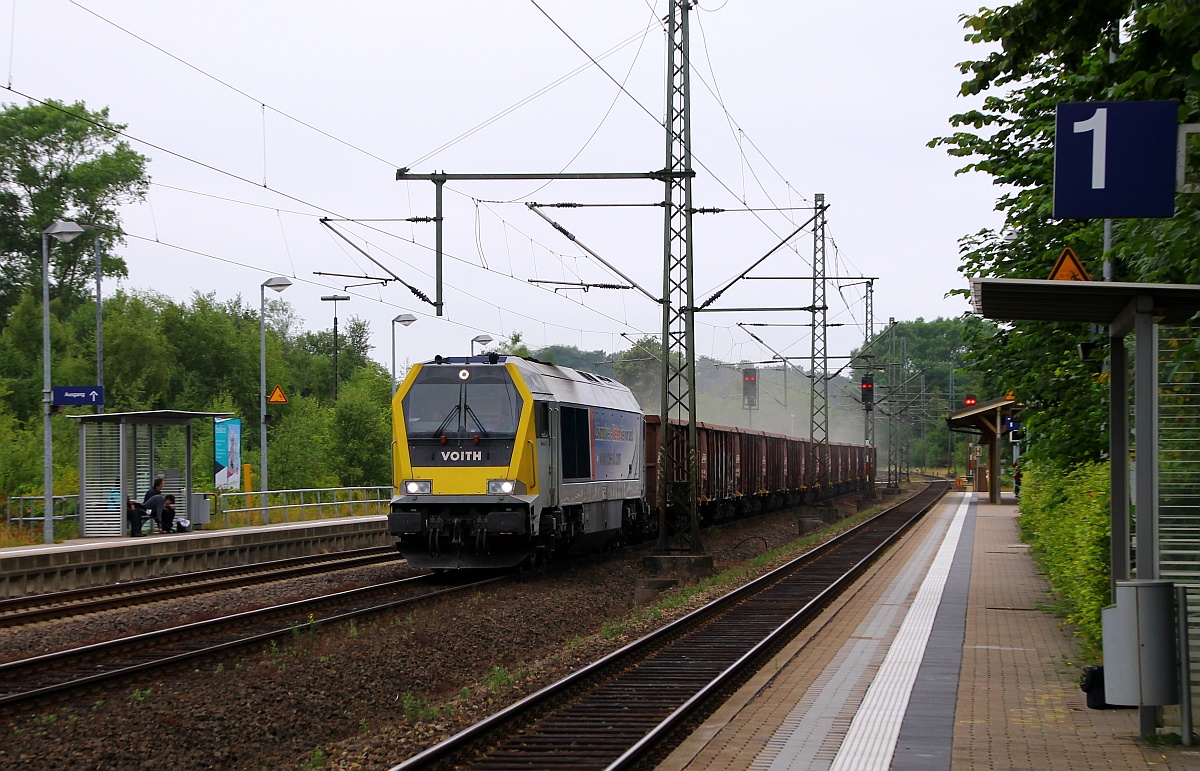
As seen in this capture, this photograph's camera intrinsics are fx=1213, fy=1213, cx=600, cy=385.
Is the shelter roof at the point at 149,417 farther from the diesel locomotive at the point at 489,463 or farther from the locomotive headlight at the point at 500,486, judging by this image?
the locomotive headlight at the point at 500,486

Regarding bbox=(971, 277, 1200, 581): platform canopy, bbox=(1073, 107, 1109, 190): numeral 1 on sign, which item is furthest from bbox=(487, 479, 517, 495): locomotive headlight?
bbox=(1073, 107, 1109, 190): numeral 1 on sign

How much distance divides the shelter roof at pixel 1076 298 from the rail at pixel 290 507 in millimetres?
20384

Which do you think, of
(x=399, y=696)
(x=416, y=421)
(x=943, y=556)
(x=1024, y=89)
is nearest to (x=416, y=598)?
(x=416, y=421)

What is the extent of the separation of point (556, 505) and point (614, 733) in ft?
32.3

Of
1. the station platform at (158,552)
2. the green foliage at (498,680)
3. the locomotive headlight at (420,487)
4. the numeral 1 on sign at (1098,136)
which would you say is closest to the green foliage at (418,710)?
the green foliage at (498,680)

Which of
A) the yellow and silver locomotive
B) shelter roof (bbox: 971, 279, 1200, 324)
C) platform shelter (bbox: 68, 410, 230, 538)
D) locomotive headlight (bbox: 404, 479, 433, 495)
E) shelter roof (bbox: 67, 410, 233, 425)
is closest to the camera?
shelter roof (bbox: 971, 279, 1200, 324)

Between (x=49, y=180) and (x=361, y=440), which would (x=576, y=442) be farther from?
(x=49, y=180)

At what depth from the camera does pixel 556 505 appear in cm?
1862

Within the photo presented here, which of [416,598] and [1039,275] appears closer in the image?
[1039,275]

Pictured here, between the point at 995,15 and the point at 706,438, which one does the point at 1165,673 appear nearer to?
the point at 995,15

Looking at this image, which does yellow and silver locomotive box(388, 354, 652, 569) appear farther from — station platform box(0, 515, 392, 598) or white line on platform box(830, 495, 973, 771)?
white line on platform box(830, 495, 973, 771)

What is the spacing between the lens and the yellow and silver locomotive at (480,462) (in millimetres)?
17547

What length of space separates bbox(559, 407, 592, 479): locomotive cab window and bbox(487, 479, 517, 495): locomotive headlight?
5.75ft

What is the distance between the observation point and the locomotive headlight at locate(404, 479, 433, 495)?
1773 cm
